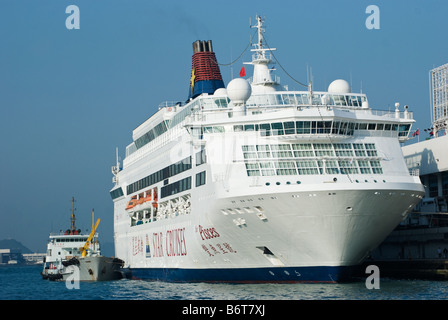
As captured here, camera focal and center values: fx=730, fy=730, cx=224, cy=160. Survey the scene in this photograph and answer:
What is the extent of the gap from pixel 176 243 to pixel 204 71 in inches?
655

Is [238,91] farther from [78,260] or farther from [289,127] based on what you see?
[78,260]

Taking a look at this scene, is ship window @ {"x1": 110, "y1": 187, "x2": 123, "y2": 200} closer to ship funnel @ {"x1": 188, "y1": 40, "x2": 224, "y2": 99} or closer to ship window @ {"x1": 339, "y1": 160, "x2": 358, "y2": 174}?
ship funnel @ {"x1": 188, "y1": 40, "x2": 224, "y2": 99}

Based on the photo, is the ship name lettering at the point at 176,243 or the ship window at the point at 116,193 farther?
the ship window at the point at 116,193

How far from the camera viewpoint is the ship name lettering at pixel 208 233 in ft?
140

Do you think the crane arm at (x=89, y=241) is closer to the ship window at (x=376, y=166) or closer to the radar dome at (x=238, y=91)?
the radar dome at (x=238, y=91)

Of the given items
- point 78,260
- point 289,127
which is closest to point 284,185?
point 289,127

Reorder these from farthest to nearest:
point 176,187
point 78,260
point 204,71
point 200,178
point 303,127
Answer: point 78,260 → point 204,71 → point 176,187 → point 200,178 → point 303,127

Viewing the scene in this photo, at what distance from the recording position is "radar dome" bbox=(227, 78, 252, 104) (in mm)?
43375

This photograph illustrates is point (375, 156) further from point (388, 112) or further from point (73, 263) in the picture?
point (73, 263)

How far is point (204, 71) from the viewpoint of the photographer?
2331 inches

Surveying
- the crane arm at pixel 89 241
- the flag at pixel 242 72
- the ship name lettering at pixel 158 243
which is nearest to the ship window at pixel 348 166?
the flag at pixel 242 72

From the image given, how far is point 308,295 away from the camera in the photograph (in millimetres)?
35094

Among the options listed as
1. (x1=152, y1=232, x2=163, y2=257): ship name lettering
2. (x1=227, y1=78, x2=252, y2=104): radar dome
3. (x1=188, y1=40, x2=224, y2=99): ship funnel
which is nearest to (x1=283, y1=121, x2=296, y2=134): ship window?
(x1=227, y1=78, x2=252, y2=104): radar dome

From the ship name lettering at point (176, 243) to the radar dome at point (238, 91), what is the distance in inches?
373
